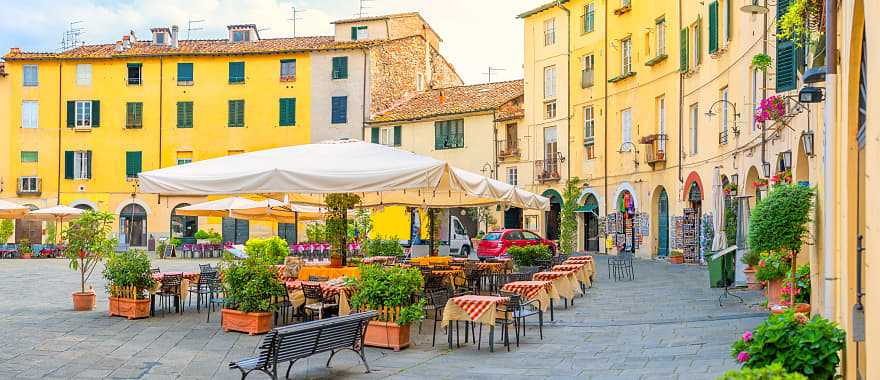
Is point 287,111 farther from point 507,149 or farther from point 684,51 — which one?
point 684,51

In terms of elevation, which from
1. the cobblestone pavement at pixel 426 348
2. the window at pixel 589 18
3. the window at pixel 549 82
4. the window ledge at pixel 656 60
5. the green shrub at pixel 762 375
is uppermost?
the window at pixel 589 18

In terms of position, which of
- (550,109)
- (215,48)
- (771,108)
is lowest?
(771,108)

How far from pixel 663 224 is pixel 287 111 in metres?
21.0

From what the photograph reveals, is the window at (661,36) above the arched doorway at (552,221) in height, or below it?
above

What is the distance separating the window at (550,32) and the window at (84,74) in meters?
22.9

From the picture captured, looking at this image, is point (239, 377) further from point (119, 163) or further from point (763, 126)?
point (119, 163)

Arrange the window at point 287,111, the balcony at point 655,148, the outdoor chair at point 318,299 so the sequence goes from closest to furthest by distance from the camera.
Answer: the outdoor chair at point 318,299 < the balcony at point 655,148 < the window at point 287,111

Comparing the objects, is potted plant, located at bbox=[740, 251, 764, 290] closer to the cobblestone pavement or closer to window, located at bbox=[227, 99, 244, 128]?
the cobblestone pavement

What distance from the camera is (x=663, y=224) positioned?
2898 centimetres

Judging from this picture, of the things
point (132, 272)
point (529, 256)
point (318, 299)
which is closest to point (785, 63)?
point (318, 299)

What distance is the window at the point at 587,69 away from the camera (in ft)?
112

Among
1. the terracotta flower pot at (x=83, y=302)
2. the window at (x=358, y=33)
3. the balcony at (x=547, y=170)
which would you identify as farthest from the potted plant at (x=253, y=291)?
the window at (x=358, y=33)

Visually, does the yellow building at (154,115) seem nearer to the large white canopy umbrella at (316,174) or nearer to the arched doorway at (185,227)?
the arched doorway at (185,227)

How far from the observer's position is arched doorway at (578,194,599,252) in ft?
112
